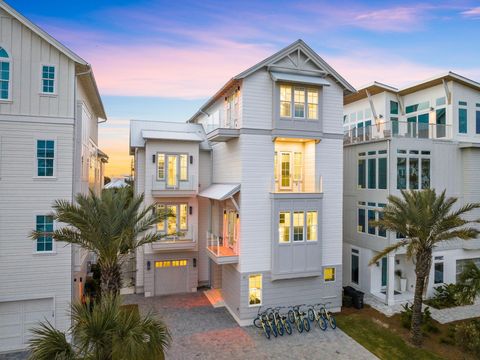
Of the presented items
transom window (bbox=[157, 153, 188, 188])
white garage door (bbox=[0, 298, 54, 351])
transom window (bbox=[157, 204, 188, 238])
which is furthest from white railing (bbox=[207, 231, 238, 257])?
white garage door (bbox=[0, 298, 54, 351])

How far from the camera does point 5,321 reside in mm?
11828

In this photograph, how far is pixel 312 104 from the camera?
1518 centimetres

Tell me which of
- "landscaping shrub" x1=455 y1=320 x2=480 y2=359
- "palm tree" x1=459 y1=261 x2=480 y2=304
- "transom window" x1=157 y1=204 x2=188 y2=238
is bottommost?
"landscaping shrub" x1=455 y1=320 x2=480 y2=359

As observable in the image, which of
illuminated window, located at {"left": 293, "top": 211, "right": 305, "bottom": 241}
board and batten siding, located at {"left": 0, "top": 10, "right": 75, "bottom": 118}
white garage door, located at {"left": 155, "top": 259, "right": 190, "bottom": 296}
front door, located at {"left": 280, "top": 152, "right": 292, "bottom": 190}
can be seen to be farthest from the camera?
white garage door, located at {"left": 155, "top": 259, "right": 190, "bottom": 296}

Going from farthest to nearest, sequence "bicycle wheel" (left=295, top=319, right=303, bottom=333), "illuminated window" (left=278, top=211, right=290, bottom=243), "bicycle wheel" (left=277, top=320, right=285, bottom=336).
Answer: "illuminated window" (left=278, top=211, right=290, bottom=243)
"bicycle wheel" (left=295, top=319, right=303, bottom=333)
"bicycle wheel" (left=277, top=320, right=285, bottom=336)

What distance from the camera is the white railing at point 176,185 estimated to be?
1767 centimetres

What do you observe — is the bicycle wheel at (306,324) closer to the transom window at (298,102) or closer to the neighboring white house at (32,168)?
the transom window at (298,102)

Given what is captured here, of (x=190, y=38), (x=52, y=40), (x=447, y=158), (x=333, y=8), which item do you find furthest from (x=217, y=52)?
(x=447, y=158)

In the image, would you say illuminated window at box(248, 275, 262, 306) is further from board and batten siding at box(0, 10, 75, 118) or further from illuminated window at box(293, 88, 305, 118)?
board and batten siding at box(0, 10, 75, 118)

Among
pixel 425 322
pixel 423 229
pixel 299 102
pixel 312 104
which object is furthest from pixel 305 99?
pixel 425 322

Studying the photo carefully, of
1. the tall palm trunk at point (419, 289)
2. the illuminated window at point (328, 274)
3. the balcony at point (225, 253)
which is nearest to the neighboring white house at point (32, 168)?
the balcony at point (225, 253)

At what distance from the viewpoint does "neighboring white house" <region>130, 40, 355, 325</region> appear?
47.0ft

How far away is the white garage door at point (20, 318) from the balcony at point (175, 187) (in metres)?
7.46

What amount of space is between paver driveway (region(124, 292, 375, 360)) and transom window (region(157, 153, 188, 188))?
291 inches
